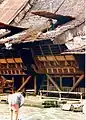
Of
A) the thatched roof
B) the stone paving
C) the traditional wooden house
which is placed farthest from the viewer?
the thatched roof

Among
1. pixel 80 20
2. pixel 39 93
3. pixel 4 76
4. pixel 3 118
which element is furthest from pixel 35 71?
pixel 3 118

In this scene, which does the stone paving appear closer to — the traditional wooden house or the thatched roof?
the traditional wooden house

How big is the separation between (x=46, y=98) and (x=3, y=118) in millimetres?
6257

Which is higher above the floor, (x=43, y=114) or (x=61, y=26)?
(x=61, y=26)

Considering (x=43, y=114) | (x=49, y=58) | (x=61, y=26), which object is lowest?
(x=43, y=114)

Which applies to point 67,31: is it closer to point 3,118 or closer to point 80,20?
point 80,20

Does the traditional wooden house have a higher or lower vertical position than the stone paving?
higher

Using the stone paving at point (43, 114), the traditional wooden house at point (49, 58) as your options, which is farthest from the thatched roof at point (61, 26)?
the stone paving at point (43, 114)

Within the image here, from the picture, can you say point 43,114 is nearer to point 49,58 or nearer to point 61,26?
point 49,58

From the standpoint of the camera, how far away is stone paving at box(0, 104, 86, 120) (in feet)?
55.5

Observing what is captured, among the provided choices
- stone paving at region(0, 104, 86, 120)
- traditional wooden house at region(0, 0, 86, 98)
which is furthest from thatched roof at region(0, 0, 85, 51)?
stone paving at region(0, 104, 86, 120)

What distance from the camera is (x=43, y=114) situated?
1814 centimetres

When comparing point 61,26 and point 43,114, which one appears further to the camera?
point 61,26

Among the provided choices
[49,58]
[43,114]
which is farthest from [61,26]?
[43,114]
